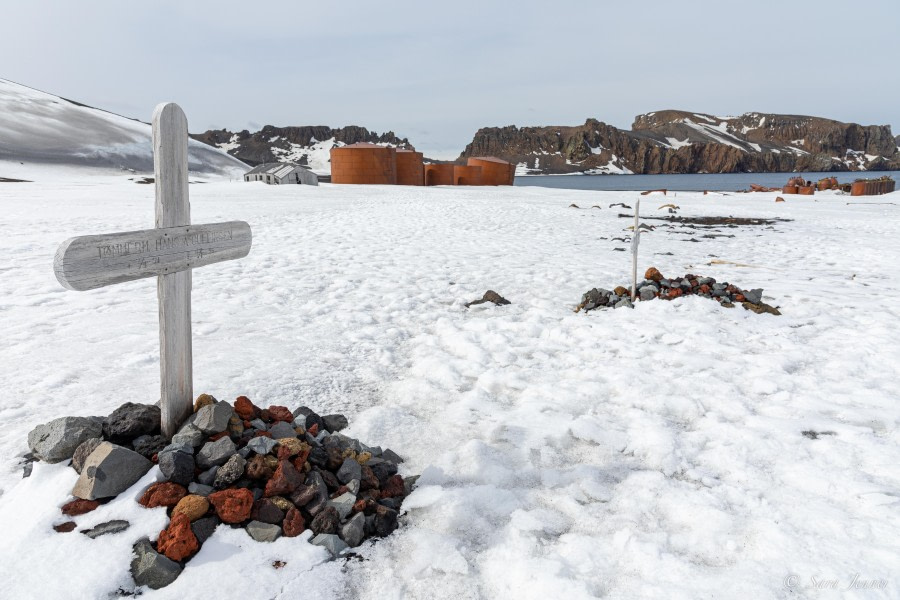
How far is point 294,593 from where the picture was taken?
230 centimetres

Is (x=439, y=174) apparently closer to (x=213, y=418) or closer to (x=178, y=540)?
(x=213, y=418)

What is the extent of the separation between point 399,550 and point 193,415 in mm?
1510

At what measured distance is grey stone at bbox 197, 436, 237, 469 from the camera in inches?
110

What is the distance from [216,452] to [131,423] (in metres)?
0.62

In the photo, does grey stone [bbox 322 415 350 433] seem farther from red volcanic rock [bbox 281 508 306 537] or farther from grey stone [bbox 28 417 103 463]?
grey stone [bbox 28 417 103 463]

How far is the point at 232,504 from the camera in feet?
8.61

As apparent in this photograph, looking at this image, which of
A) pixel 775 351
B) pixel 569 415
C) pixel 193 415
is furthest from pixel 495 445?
pixel 775 351

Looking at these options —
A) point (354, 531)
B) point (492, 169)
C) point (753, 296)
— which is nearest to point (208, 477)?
point (354, 531)

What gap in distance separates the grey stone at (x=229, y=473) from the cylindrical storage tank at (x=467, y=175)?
56159mm

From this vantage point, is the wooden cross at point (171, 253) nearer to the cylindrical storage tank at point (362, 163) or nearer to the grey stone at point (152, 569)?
the grey stone at point (152, 569)

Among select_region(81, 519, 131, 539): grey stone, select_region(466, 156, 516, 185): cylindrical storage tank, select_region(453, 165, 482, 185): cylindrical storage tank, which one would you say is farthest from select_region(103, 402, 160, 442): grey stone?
select_region(466, 156, 516, 185): cylindrical storage tank

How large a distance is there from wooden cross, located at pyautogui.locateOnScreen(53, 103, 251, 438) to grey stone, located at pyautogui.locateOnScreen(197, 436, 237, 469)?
0.39 metres

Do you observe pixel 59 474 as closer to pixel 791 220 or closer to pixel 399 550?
pixel 399 550

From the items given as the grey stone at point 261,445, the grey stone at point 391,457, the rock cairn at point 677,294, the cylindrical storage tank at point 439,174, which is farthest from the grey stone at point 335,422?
the cylindrical storage tank at point 439,174
